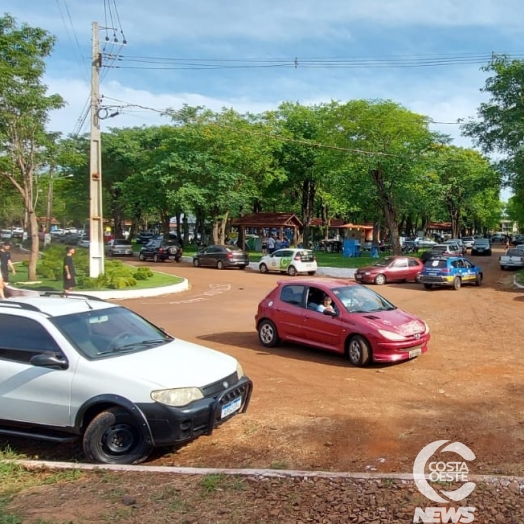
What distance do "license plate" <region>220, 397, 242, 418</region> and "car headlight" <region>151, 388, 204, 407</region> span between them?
369mm

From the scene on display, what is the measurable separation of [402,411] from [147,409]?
3294 millimetres

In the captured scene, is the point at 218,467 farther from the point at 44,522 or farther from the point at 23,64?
the point at 23,64

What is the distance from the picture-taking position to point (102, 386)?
5.34m

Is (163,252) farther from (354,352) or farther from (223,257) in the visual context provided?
(354,352)

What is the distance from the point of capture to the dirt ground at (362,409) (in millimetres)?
5383

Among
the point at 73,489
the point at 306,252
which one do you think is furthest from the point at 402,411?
the point at 306,252

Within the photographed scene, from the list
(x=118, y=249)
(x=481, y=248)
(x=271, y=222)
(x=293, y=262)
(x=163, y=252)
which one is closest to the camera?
(x=293, y=262)

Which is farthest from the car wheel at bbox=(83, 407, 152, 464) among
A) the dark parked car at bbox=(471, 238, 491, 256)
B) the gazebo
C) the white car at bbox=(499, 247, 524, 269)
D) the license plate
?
the dark parked car at bbox=(471, 238, 491, 256)

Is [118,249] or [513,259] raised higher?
[513,259]

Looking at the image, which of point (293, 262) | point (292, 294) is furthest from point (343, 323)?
point (293, 262)

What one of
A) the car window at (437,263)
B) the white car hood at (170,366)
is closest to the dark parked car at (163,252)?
the car window at (437,263)

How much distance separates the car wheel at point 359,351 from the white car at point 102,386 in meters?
3.63

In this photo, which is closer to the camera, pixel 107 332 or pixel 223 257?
pixel 107 332

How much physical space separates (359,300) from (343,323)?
0.79 metres
